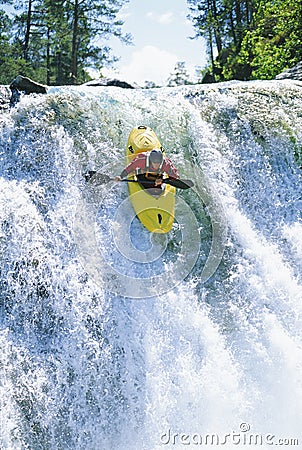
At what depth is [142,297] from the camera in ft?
16.3

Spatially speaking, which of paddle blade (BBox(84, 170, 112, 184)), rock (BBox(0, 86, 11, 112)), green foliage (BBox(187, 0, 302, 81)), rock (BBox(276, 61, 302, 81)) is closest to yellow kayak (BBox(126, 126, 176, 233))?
paddle blade (BBox(84, 170, 112, 184))

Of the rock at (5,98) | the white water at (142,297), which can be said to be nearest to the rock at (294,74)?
the white water at (142,297)

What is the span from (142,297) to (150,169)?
1315mm

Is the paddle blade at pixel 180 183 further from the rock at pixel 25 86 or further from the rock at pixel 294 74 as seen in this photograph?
the rock at pixel 294 74

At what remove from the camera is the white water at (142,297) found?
4359 millimetres

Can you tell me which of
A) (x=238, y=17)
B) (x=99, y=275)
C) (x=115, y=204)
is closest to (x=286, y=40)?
(x=238, y=17)

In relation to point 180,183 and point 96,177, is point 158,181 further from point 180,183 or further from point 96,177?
point 96,177

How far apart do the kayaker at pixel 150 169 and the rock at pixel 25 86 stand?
79.8 inches

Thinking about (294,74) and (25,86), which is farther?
(294,74)

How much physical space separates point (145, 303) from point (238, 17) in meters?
15.5

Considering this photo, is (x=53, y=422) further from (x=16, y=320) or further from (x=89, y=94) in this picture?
(x=89, y=94)

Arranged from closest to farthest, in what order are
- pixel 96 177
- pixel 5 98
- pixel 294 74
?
pixel 96 177
pixel 5 98
pixel 294 74

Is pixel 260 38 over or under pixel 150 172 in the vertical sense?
over

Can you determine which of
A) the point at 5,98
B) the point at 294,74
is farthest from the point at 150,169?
the point at 294,74
